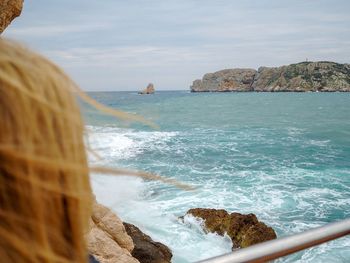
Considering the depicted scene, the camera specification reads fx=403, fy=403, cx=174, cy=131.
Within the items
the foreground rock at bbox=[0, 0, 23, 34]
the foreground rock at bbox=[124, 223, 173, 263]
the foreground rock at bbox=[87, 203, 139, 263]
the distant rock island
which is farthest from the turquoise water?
the distant rock island

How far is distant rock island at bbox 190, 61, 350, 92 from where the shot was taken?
158375mm

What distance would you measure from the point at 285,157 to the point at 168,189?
40.3 feet

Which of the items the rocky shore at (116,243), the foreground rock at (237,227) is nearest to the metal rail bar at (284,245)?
the rocky shore at (116,243)

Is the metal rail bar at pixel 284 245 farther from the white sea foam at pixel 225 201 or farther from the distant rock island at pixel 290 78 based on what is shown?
the distant rock island at pixel 290 78

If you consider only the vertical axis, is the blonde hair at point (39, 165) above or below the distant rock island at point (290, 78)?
below

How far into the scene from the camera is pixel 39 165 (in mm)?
535

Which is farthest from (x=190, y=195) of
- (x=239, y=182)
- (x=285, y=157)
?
(x=285, y=157)

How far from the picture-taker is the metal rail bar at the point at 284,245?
1.14 m

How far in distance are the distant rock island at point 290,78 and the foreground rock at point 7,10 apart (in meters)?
160

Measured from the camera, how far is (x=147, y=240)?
31.7 ft

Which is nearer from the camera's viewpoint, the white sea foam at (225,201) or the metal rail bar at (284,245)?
the metal rail bar at (284,245)

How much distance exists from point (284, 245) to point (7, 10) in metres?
9.32

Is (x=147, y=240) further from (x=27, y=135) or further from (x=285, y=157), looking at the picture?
(x=285, y=157)

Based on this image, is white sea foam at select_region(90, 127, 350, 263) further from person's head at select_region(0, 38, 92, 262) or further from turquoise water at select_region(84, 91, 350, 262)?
person's head at select_region(0, 38, 92, 262)
